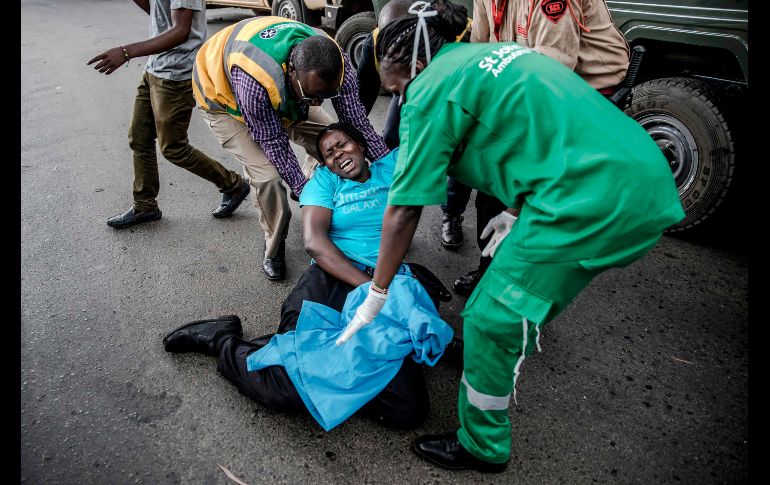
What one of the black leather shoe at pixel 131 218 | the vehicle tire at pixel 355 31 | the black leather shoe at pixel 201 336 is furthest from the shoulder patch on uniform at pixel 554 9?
the vehicle tire at pixel 355 31

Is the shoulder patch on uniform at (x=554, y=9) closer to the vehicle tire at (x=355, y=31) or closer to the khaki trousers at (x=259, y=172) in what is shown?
the khaki trousers at (x=259, y=172)

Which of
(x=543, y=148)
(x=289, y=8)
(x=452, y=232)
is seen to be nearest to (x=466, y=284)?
(x=452, y=232)

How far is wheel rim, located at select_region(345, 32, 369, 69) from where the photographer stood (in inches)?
213

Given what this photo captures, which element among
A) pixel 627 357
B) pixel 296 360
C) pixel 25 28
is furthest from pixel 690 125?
pixel 25 28

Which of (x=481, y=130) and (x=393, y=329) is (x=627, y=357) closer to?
(x=393, y=329)

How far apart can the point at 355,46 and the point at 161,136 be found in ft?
9.89

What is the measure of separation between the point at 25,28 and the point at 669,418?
11.8 metres

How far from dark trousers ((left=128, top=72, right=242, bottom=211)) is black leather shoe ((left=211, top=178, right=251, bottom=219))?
0.23ft

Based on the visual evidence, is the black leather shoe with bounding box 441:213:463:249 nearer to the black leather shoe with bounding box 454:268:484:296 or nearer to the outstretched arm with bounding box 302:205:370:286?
the black leather shoe with bounding box 454:268:484:296

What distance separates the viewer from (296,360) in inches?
79.7

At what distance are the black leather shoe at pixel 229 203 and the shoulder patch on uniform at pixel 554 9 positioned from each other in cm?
239

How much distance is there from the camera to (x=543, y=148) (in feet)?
4.43

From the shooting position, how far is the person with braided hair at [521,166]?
1.32 metres

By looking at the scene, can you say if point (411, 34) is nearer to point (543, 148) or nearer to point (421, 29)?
point (421, 29)
